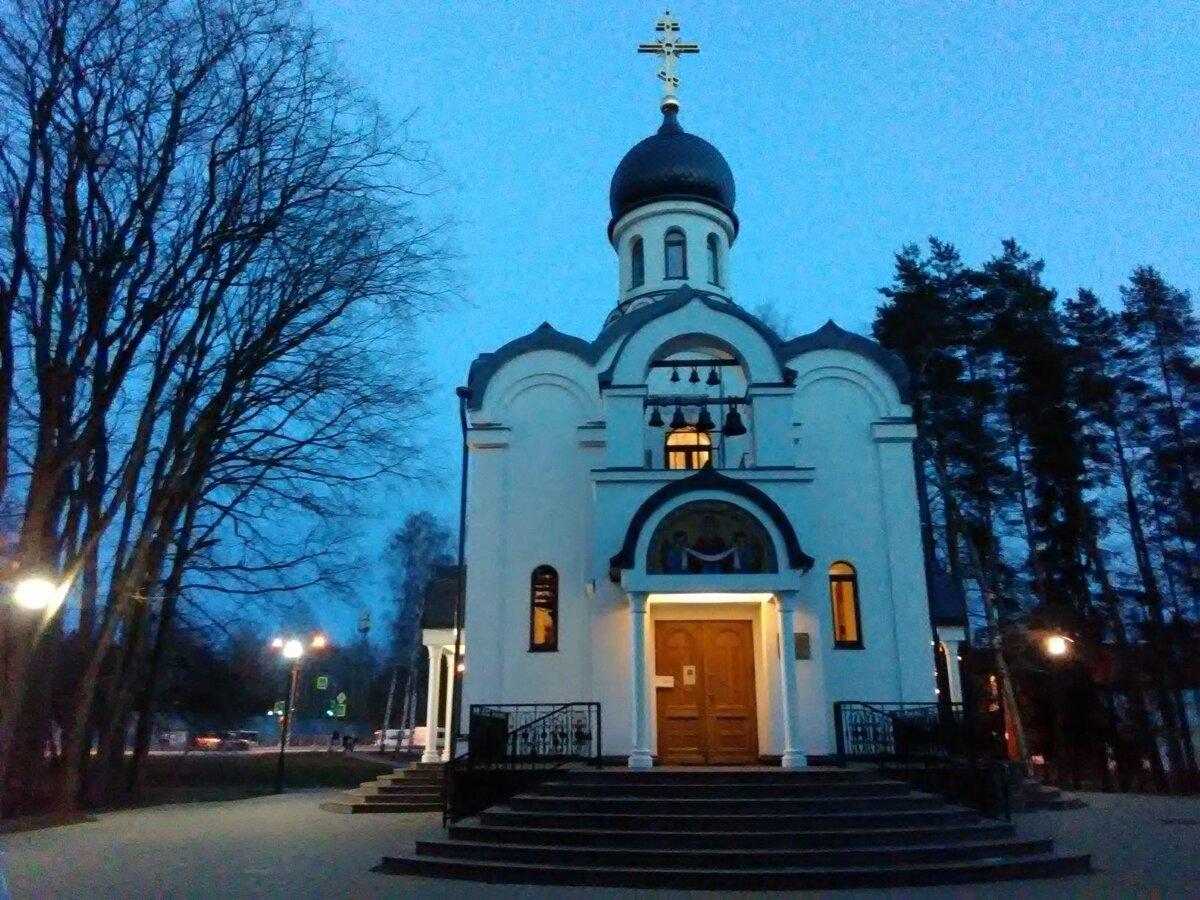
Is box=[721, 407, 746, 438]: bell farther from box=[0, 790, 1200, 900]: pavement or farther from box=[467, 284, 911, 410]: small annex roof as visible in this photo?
box=[0, 790, 1200, 900]: pavement

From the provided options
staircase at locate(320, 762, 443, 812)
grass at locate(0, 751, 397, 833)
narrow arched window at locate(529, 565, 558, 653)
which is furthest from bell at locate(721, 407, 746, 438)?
grass at locate(0, 751, 397, 833)

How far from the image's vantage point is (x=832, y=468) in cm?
1484

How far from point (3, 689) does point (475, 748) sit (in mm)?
5869

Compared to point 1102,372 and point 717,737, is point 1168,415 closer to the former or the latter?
point 1102,372

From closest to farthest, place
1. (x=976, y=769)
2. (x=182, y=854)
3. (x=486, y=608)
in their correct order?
(x=182, y=854), (x=976, y=769), (x=486, y=608)

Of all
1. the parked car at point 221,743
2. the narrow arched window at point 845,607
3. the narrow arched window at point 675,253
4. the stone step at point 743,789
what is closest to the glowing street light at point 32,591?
the stone step at point 743,789

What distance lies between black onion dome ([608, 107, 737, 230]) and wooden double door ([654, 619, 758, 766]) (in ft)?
34.1

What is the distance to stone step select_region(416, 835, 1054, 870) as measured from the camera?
877cm

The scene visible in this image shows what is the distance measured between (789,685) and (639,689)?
1.97 meters

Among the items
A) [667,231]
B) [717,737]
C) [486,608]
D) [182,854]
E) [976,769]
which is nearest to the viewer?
[182,854]

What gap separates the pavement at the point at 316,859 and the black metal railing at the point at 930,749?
74cm

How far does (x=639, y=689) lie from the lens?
1230cm

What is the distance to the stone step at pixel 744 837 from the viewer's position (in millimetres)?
9148

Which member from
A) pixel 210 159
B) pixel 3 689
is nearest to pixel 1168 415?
pixel 210 159
